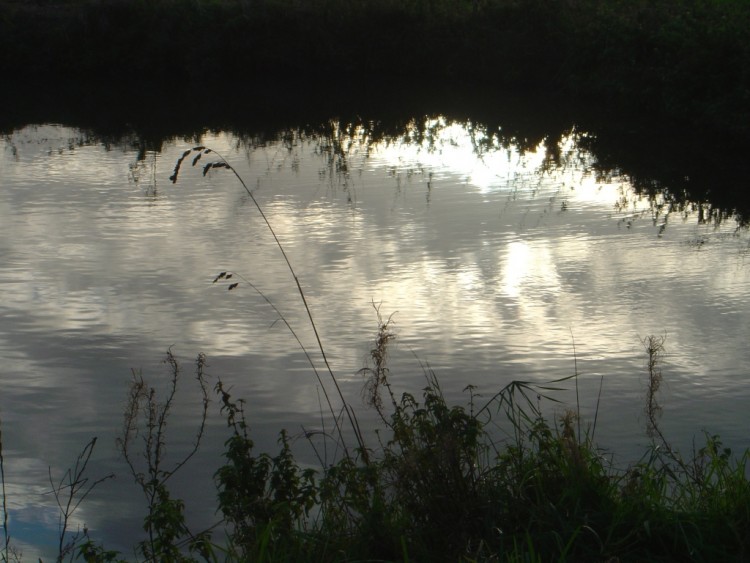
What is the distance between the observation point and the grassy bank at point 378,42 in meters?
13.8

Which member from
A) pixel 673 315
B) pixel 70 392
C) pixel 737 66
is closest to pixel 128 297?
pixel 70 392

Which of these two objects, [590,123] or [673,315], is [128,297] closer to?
[673,315]

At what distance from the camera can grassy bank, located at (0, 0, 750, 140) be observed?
13.8 metres

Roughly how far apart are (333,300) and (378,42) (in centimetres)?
1289

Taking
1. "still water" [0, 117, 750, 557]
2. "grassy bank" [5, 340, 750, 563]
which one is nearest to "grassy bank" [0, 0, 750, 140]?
"still water" [0, 117, 750, 557]

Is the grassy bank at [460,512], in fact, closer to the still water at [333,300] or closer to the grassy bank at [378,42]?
the still water at [333,300]

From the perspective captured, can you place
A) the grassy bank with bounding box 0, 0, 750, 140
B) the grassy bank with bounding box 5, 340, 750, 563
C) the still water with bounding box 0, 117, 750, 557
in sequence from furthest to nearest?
the grassy bank with bounding box 0, 0, 750, 140 < the still water with bounding box 0, 117, 750, 557 < the grassy bank with bounding box 5, 340, 750, 563

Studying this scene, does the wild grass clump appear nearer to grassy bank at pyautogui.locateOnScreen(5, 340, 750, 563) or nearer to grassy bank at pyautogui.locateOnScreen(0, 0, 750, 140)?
→ grassy bank at pyautogui.locateOnScreen(5, 340, 750, 563)

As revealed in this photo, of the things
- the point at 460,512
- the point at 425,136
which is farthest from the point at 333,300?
the point at 425,136

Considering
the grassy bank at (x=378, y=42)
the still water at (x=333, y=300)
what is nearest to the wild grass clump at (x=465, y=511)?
the still water at (x=333, y=300)

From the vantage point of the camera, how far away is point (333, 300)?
20.7 ft

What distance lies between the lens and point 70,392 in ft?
16.8

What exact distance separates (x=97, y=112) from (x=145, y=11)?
5.09 metres

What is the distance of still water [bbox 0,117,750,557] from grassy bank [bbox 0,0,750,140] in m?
3.75
